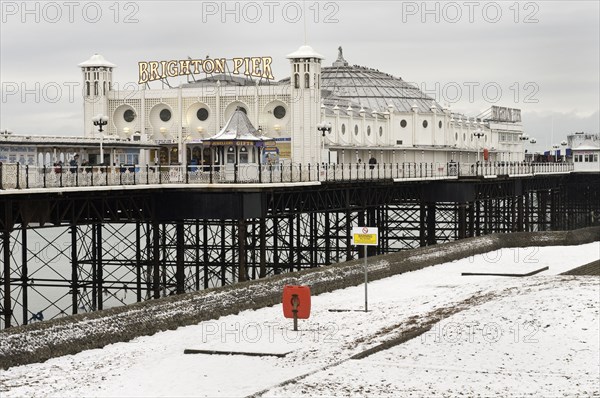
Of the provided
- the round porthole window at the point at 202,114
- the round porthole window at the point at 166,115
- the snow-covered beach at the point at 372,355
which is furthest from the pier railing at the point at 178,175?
the round porthole window at the point at 166,115

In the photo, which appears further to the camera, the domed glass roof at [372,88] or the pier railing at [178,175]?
the domed glass roof at [372,88]

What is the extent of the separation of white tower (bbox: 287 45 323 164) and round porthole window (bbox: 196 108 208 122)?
5.65 meters

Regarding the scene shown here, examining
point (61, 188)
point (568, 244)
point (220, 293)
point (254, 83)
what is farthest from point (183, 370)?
point (568, 244)

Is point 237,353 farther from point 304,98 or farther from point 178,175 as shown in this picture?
point 304,98

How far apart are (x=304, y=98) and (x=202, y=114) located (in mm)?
6853

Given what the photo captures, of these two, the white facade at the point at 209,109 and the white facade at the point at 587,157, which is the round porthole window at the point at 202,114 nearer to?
the white facade at the point at 209,109

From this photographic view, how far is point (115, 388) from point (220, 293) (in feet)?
40.4

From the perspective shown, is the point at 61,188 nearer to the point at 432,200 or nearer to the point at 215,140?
the point at 215,140

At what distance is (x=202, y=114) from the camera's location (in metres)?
68.5

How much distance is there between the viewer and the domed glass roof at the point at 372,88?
11950 cm

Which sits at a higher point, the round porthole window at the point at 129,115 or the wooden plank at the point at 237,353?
the round porthole window at the point at 129,115

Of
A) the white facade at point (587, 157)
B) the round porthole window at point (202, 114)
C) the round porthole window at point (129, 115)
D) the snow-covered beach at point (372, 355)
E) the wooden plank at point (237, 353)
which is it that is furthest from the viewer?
the white facade at point (587, 157)

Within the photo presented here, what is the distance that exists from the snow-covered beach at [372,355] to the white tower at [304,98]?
22.8 metres

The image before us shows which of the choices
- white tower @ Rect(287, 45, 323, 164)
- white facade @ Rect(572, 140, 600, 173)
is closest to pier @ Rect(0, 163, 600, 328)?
white tower @ Rect(287, 45, 323, 164)
